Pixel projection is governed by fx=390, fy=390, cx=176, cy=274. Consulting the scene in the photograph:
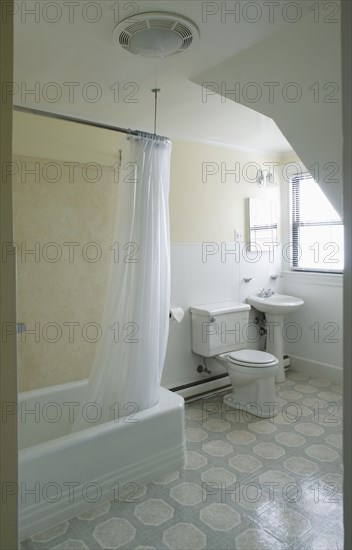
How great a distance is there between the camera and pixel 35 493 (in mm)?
1922

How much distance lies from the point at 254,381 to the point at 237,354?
0.86ft

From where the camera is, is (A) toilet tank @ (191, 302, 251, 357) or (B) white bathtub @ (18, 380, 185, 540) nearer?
(B) white bathtub @ (18, 380, 185, 540)

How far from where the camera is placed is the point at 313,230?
405cm

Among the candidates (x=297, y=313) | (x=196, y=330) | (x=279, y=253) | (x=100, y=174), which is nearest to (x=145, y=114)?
(x=100, y=174)

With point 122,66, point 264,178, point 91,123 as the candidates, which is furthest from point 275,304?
point 122,66

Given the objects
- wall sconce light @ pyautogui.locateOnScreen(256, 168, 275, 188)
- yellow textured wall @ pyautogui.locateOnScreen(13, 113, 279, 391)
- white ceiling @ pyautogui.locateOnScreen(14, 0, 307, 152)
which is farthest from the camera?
wall sconce light @ pyautogui.locateOnScreen(256, 168, 275, 188)

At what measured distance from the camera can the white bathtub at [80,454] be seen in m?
1.93

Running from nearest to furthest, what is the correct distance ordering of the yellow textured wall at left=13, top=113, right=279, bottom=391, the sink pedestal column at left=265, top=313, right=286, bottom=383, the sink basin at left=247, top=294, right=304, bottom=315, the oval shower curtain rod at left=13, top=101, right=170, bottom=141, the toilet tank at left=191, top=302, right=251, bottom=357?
the oval shower curtain rod at left=13, top=101, right=170, bottom=141 → the yellow textured wall at left=13, top=113, right=279, bottom=391 → the toilet tank at left=191, top=302, right=251, bottom=357 → the sink basin at left=247, top=294, right=304, bottom=315 → the sink pedestal column at left=265, top=313, right=286, bottom=383

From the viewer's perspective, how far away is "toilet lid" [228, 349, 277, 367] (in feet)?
10.4

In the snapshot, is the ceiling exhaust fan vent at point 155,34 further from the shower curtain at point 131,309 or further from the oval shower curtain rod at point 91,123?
→ the shower curtain at point 131,309

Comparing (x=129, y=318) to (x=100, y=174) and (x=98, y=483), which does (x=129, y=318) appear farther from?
(x=100, y=174)

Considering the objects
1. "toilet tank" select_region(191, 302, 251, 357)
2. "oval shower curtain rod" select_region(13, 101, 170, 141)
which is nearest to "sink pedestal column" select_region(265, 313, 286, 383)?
"toilet tank" select_region(191, 302, 251, 357)

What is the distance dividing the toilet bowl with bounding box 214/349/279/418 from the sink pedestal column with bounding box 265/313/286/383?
2.16 feet

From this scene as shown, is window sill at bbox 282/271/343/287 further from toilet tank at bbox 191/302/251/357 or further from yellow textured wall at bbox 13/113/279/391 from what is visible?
yellow textured wall at bbox 13/113/279/391
